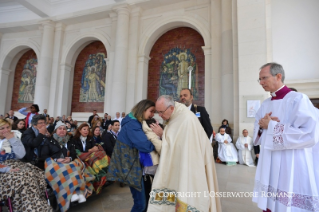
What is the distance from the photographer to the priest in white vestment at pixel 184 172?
1.61m

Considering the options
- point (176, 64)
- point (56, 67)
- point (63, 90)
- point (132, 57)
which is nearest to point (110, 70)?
point (132, 57)

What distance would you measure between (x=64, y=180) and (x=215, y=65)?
7.17 metres

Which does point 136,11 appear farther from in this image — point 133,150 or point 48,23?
point 133,150

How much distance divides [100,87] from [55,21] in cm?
464

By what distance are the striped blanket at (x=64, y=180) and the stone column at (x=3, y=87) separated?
13.4m

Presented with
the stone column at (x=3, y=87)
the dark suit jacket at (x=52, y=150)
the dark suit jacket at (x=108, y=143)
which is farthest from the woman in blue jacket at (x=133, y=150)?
the stone column at (x=3, y=87)

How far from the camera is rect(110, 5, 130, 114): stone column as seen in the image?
9148mm

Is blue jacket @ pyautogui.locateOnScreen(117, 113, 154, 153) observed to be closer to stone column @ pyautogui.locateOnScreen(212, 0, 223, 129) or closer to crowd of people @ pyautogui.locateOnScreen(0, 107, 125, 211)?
crowd of people @ pyautogui.locateOnScreen(0, 107, 125, 211)

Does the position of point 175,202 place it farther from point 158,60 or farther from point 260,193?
point 158,60

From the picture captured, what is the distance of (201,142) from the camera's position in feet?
5.71

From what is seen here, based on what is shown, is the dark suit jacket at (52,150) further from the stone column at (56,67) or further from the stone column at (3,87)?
the stone column at (3,87)

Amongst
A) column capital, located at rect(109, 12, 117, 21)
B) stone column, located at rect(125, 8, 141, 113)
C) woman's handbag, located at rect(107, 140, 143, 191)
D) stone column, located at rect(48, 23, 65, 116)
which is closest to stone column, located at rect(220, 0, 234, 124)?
stone column, located at rect(125, 8, 141, 113)

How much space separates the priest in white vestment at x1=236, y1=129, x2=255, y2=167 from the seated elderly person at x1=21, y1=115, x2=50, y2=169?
213 inches

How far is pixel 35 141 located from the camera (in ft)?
9.18
